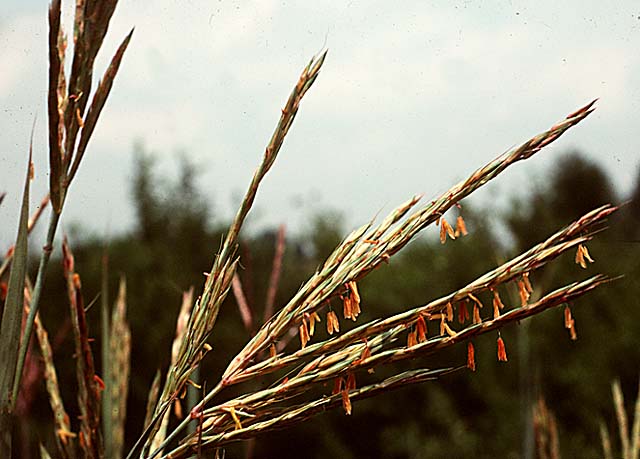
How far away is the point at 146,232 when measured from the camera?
9.28 m

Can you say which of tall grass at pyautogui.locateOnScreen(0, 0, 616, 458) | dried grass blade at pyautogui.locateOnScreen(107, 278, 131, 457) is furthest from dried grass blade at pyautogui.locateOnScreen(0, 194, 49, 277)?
tall grass at pyautogui.locateOnScreen(0, 0, 616, 458)

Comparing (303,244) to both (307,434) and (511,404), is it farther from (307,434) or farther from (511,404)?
(511,404)

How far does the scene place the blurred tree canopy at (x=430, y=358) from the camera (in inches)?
265

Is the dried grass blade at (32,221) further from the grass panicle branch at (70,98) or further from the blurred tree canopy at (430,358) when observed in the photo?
the blurred tree canopy at (430,358)

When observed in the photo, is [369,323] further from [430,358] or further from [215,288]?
[430,358]

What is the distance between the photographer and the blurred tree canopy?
6742mm

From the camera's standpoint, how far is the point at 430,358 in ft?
22.3

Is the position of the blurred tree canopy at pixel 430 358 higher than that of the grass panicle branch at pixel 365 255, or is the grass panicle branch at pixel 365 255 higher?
the blurred tree canopy at pixel 430 358

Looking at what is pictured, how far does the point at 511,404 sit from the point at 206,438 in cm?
653

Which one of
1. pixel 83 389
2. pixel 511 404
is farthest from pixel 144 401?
pixel 83 389

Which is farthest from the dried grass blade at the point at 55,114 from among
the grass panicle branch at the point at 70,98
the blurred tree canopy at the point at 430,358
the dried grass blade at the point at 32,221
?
the blurred tree canopy at the point at 430,358

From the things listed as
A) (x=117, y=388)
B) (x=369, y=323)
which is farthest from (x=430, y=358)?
(x=369, y=323)

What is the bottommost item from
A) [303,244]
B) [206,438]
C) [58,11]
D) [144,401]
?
[206,438]

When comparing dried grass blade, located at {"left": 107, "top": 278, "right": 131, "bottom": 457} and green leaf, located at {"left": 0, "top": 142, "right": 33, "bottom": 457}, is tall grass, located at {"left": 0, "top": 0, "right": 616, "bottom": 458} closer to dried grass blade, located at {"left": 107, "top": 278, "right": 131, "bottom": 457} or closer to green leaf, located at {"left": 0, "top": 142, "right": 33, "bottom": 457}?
green leaf, located at {"left": 0, "top": 142, "right": 33, "bottom": 457}
